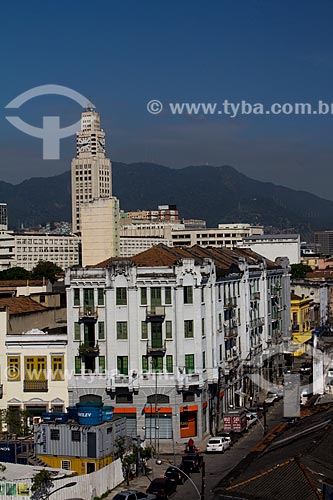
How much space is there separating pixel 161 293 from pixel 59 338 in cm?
650

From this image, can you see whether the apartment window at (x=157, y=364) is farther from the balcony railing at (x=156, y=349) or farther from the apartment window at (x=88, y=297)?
the apartment window at (x=88, y=297)

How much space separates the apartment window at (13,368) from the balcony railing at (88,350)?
3.70 meters

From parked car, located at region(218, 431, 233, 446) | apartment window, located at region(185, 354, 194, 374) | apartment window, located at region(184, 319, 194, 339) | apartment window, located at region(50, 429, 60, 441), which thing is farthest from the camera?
apartment window, located at region(184, 319, 194, 339)

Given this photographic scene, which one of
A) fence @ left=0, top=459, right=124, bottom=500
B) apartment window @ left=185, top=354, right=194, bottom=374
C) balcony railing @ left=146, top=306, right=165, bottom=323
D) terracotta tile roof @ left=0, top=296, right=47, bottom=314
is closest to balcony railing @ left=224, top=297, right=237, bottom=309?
apartment window @ left=185, top=354, right=194, bottom=374

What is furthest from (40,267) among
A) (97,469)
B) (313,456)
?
(313,456)

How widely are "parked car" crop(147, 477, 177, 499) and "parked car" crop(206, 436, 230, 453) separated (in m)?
8.04

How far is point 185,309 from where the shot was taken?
54.2 m

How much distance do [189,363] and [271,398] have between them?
1391cm

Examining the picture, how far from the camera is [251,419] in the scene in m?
57.9

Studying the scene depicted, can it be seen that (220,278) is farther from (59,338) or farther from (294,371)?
(294,371)

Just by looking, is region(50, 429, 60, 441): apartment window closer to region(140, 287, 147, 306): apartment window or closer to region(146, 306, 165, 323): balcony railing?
region(146, 306, 165, 323): balcony railing

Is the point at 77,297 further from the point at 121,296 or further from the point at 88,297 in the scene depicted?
the point at 121,296

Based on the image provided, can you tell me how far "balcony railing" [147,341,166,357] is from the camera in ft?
176

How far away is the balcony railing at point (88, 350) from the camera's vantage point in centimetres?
5391
